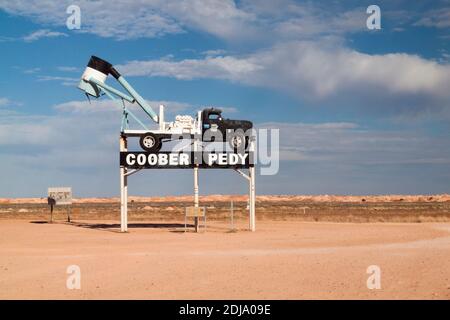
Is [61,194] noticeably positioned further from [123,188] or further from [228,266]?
[228,266]

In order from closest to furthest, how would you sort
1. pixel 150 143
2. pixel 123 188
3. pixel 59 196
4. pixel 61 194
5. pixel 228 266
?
pixel 228 266 → pixel 150 143 → pixel 123 188 → pixel 59 196 → pixel 61 194

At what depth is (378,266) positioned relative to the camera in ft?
56.6

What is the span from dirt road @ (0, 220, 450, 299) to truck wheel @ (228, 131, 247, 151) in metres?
5.90

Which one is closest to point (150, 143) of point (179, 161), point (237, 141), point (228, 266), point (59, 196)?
point (179, 161)

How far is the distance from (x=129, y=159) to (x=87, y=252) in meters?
11.3

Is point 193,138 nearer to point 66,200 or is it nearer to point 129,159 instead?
point 129,159

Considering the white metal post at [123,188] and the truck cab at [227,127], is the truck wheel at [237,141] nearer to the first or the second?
the truck cab at [227,127]

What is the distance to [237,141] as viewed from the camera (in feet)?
110

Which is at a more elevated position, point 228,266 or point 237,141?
point 237,141

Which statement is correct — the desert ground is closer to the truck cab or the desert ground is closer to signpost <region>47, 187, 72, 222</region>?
the truck cab

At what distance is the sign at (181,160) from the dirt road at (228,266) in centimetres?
500

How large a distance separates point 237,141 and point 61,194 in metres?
16.4
